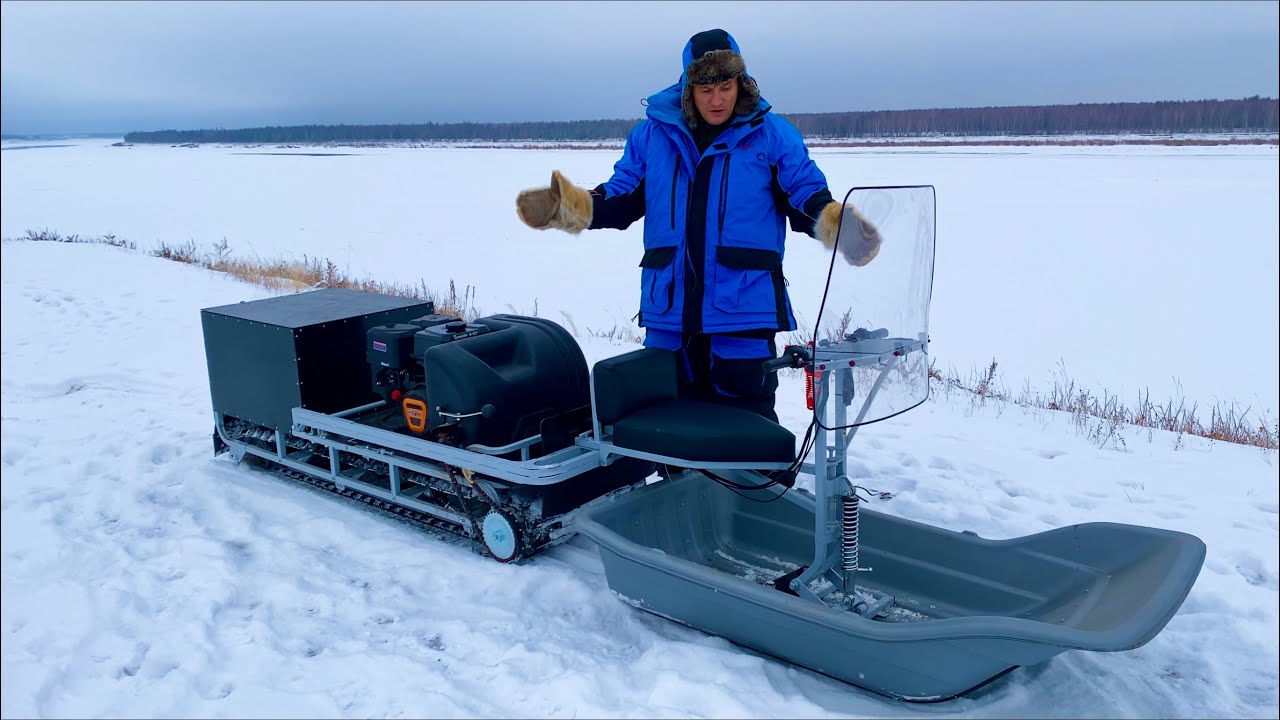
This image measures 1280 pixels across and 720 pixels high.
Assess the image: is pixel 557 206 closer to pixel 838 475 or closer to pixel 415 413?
pixel 415 413

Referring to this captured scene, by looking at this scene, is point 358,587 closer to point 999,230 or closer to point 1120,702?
point 1120,702

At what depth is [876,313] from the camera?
2781 millimetres

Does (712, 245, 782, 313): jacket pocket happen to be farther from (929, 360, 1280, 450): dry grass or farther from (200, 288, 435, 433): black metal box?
(929, 360, 1280, 450): dry grass

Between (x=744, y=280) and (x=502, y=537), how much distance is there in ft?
4.34

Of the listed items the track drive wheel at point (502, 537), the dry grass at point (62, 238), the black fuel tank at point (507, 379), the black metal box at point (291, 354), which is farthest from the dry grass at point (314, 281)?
the track drive wheel at point (502, 537)

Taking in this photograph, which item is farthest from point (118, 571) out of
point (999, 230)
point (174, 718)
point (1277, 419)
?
point (999, 230)

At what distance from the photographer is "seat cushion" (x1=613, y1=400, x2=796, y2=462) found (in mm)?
3047

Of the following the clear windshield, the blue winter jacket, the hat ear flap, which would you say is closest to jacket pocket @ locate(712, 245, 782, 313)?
the blue winter jacket

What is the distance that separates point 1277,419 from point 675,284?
5.12 m

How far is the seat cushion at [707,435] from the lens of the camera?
3.05m

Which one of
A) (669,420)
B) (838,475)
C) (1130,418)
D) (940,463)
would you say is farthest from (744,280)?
(1130,418)

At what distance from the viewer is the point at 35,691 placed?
2.56m

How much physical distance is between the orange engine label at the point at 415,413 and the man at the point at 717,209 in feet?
2.88

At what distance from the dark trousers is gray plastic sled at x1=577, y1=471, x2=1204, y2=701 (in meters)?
0.34
